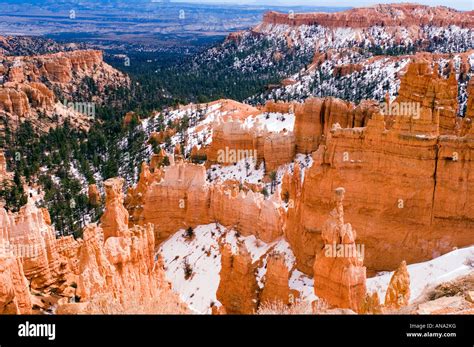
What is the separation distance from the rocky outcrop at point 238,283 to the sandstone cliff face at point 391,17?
443ft

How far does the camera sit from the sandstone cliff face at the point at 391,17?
481ft

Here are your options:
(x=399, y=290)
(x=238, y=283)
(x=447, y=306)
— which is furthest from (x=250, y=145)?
(x=447, y=306)

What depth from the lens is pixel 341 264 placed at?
18.5 m

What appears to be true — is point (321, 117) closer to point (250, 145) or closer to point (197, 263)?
point (250, 145)

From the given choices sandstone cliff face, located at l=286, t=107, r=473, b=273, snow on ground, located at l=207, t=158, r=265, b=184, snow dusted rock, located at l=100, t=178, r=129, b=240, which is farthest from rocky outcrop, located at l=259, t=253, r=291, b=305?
snow on ground, located at l=207, t=158, r=265, b=184

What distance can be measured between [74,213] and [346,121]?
80.9ft

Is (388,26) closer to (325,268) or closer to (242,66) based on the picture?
Result: (242,66)

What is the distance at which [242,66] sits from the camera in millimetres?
159625

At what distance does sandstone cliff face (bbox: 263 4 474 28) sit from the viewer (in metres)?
146

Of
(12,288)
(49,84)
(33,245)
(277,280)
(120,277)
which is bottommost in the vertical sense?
(49,84)

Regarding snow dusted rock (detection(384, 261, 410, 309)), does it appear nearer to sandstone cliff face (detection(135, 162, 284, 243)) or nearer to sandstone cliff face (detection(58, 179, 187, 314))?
sandstone cliff face (detection(58, 179, 187, 314))

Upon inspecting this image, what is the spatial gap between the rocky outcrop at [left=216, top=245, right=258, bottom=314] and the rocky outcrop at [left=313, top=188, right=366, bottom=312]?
5.08 meters

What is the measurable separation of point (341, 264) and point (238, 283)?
6.57 meters

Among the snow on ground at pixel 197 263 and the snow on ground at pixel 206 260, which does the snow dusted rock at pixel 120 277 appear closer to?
the snow on ground at pixel 206 260
